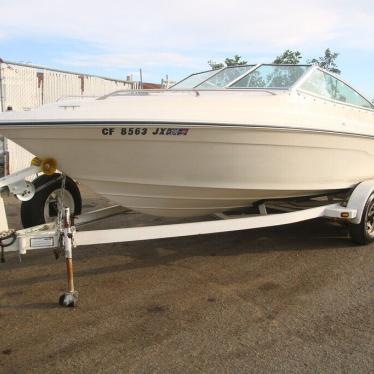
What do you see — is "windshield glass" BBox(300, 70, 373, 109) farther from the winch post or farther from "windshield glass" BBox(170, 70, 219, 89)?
the winch post

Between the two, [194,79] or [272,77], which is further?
[194,79]

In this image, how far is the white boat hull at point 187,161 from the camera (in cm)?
394

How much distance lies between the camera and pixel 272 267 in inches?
187

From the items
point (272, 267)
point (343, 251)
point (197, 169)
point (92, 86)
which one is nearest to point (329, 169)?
point (343, 251)

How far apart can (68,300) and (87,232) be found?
1.78 ft

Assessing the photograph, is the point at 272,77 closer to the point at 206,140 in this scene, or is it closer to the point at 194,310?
the point at 206,140

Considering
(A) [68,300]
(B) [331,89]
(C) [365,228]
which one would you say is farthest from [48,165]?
(C) [365,228]

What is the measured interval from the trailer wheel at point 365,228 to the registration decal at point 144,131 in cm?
243

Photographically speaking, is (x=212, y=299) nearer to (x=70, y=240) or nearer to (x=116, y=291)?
(x=116, y=291)

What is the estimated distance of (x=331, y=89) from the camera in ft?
18.0

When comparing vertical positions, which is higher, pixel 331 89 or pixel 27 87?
pixel 27 87

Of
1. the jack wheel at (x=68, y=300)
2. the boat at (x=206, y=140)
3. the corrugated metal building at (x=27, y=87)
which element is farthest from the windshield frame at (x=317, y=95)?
the corrugated metal building at (x=27, y=87)

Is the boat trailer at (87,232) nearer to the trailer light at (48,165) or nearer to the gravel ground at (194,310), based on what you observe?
the trailer light at (48,165)

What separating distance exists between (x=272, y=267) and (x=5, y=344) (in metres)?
2.62
